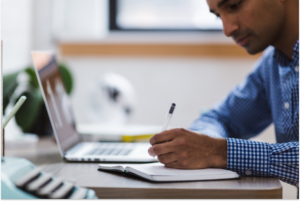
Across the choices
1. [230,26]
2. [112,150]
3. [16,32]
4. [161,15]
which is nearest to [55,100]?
[112,150]

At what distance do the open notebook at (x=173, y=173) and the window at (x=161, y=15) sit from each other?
1.74 metres

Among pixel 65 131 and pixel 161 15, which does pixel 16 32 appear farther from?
pixel 65 131

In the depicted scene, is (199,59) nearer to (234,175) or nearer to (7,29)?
(7,29)

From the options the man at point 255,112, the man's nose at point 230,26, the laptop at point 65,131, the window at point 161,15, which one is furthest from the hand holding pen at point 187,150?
the window at point 161,15

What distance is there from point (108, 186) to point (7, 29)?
1485 mm

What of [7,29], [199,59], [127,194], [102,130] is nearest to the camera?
[127,194]

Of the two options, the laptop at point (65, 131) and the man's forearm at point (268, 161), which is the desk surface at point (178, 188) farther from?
the laptop at point (65, 131)

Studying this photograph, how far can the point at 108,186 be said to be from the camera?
620 mm

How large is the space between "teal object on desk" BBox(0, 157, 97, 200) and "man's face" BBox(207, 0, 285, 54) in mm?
755

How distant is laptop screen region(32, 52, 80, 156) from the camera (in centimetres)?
90

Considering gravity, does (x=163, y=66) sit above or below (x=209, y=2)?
below

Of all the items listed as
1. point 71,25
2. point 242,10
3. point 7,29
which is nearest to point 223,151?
point 242,10

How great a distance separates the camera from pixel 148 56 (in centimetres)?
227

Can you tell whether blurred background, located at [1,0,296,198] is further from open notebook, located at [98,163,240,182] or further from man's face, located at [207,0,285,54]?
open notebook, located at [98,163,240,182]
